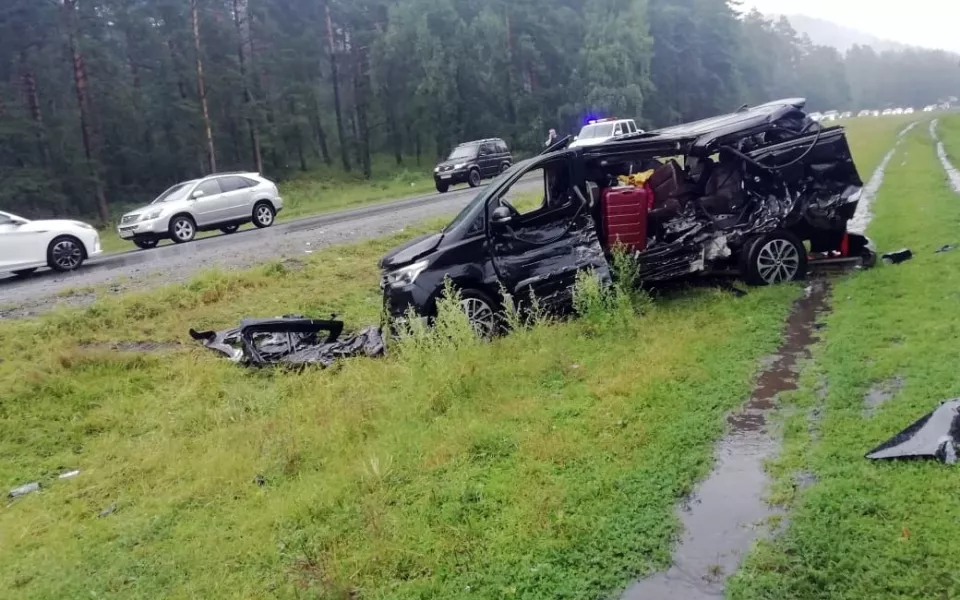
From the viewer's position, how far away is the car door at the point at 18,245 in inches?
551

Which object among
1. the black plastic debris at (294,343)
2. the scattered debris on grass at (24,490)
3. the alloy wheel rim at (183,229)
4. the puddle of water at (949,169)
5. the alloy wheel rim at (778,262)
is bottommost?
the scattered debris on grass at (24,490)

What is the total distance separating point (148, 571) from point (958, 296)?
7.54m

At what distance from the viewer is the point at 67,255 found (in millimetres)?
14938

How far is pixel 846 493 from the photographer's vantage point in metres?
4.26

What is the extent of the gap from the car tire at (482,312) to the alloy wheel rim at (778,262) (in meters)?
3.41

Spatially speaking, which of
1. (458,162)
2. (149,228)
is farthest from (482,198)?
(458,162)

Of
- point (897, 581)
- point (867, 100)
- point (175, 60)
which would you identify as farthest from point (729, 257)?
point (867, 100)

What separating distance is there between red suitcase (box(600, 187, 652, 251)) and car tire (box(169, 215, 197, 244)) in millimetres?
12837

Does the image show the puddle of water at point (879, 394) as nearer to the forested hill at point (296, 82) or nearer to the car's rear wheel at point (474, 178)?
the car's rear wheel at point (474, 178)

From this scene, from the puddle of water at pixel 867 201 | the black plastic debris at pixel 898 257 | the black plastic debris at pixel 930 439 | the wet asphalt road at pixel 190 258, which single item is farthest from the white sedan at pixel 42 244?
the black plastic debris at pixel 930 439

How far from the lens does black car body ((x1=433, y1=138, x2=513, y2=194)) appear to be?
2903 centimetres

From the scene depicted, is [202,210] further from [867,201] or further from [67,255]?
[867,201]

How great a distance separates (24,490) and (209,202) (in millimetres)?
13471

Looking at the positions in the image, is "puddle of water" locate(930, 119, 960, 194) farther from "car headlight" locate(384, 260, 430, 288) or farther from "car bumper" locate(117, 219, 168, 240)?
"car bumper" locate(117, 219, 168, 240)
